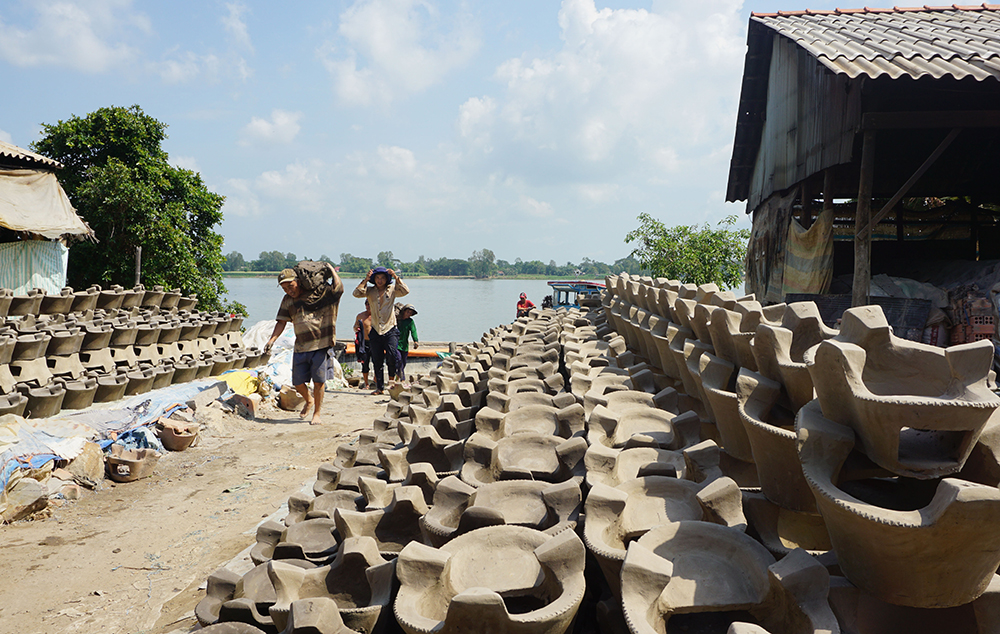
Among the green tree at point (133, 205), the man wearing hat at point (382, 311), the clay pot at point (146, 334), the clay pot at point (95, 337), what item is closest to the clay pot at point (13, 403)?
the clay pot at point (95, 337)

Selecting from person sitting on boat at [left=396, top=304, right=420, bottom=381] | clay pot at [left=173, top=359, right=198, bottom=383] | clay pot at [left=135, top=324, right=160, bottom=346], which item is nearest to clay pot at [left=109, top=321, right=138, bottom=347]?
clay pot at [left=135, top=324, right=160, bottom=346]

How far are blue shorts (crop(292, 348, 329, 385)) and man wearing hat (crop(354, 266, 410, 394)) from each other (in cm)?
150

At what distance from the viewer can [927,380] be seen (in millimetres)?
1221

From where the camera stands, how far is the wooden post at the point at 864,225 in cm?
669

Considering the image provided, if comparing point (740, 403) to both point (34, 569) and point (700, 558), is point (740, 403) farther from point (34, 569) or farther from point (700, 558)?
point (34, 569)

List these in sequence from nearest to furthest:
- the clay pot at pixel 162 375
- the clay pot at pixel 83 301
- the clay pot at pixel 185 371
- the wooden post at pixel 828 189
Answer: the clay pot at pixel 162 375 < the clay pot at pixel 185 371 < the clay pot at pixel 83 301 < the wooden post at pixel 828 189

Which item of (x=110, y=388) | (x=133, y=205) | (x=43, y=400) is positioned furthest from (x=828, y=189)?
(x=133, y=205)

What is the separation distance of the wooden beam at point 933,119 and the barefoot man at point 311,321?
19.7ft

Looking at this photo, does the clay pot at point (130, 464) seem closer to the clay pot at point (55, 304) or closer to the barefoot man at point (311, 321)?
the barefoot man at point (311, 321)

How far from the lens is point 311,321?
7.14 metres

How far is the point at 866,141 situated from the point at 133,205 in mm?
15707

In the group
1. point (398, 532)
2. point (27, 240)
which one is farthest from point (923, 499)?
point (27, 240)

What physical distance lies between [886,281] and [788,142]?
2.59 meters

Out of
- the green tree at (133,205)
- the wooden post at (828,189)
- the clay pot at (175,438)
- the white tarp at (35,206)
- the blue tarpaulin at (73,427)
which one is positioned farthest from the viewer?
the green tree at (133,205)
